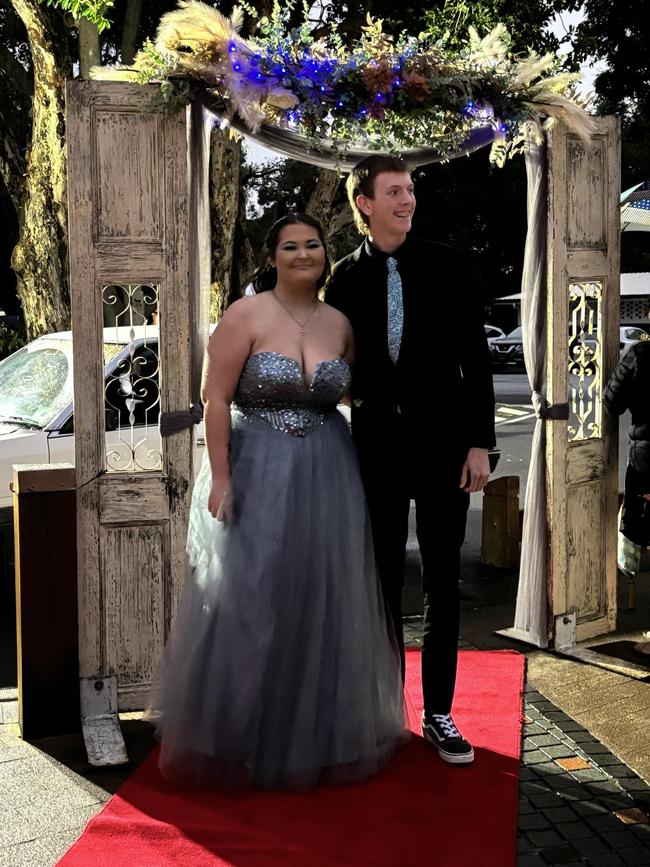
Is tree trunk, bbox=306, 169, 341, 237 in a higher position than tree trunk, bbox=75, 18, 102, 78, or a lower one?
lower

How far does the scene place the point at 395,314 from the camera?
4258 mm

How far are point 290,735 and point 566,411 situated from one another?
240cm

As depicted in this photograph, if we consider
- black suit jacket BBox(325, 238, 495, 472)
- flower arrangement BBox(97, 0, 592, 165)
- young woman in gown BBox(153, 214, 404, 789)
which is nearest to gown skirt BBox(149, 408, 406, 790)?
young woman in gown BBox(153, 214, 404, 789)

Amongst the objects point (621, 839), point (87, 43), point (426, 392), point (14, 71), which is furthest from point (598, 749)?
point (14, 71)

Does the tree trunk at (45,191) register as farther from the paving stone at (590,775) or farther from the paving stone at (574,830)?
the paving stone at (574,830)

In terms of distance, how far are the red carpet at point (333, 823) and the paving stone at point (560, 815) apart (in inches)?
4.7

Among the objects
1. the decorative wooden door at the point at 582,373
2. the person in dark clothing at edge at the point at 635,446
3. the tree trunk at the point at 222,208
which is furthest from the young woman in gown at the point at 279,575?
the tree trunk at the point at 222,208

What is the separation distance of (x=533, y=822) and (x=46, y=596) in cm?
217

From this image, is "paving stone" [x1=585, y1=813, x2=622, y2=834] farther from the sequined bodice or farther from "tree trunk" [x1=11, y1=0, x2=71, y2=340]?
"tree trunk" [x1=11, y1=0, x2=71, y2=340]

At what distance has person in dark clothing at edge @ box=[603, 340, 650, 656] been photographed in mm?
5621

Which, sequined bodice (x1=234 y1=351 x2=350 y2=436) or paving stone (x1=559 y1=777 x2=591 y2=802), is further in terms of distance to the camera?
sequined bodice (x1=234 y1=351 x2=350 y2=436)

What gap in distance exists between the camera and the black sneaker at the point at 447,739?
4191 mm

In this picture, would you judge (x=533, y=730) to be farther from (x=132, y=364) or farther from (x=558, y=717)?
(x=132, y=364)

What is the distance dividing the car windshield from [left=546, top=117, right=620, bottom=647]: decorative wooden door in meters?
2.81
